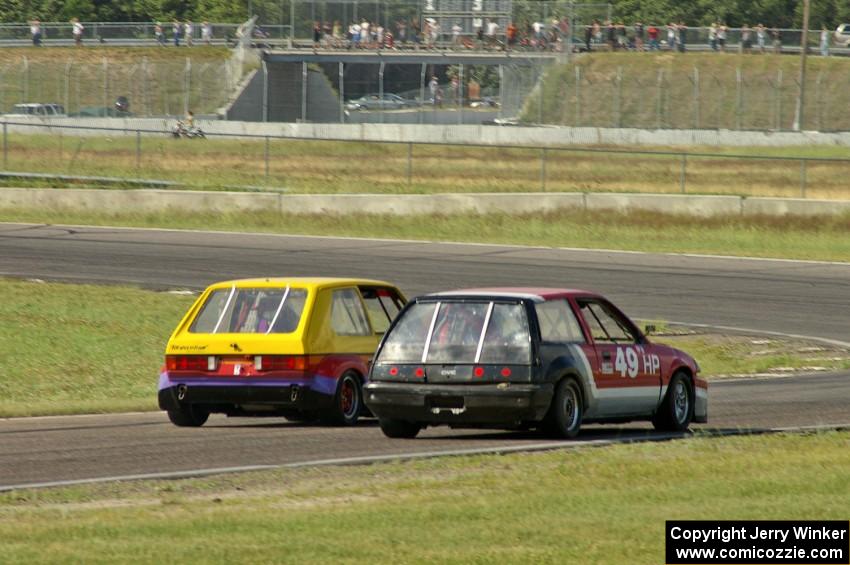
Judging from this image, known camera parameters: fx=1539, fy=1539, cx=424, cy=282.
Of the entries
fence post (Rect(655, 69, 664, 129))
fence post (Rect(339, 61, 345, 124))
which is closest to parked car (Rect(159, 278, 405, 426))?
fence post (Rect(655, 69, 664, 129))

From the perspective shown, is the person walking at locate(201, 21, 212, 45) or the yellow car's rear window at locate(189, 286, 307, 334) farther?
the person walking at locate(201, 21, 212, 45)

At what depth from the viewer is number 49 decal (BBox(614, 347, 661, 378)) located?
1362 centimetres

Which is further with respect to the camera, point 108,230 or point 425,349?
point 108,230

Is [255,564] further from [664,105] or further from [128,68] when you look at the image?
[128,68]

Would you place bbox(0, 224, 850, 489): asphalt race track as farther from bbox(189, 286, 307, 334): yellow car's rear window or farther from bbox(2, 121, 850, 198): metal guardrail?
bbox(2, 121, 850, 198): metal guardrail

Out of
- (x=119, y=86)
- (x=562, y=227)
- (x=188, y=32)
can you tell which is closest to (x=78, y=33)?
(x=188, y=32)

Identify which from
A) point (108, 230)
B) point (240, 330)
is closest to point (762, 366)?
point (240, 330)

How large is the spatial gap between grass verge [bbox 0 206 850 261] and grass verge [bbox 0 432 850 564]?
24.1 metres

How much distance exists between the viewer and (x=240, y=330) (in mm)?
14664

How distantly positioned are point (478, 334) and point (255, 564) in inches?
224

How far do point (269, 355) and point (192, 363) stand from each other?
0.79 meters

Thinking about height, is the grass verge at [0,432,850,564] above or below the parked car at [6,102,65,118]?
above

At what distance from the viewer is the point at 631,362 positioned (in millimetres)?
13742

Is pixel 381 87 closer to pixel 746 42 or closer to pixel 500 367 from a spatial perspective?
pixel 746 42
